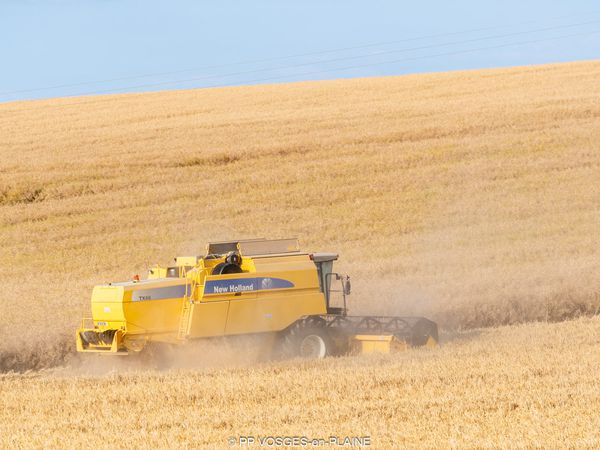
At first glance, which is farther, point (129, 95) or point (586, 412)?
point (129, 95)

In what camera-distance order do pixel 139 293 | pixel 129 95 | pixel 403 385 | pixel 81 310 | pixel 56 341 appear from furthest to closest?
pixel 129 95, pixel 81 310, pixel 56 341, pixel 139 293, pixel 403 385

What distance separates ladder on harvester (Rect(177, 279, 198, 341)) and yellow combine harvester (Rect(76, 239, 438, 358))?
14mm

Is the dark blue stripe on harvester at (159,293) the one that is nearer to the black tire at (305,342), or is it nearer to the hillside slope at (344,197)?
the black tire at (305,342)

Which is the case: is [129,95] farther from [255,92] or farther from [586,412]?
[586,412]

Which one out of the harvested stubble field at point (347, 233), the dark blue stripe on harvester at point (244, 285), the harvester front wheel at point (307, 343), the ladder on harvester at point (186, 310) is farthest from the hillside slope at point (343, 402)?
the dark blue stripe on harvester at point (244, 285)

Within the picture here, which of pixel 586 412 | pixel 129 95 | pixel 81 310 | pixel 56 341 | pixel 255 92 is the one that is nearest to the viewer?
pixel 586 412

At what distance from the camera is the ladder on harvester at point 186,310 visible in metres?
12.9

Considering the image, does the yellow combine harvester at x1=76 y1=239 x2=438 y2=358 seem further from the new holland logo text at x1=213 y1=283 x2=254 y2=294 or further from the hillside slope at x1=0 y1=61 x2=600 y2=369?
the hillside slope at x1=0 y1=61 x2=600 y2=369

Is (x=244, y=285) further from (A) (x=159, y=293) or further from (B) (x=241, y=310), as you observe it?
(A) (x=159, y=293)

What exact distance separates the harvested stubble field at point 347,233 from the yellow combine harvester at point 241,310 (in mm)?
922

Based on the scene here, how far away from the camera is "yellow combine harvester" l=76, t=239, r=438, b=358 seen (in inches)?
508

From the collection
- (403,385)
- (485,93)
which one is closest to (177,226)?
(403,385)

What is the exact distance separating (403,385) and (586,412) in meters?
2.22

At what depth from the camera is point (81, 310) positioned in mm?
16250
